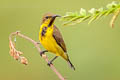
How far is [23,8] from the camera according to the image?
8.48m

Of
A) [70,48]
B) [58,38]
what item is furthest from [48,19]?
[70,48]

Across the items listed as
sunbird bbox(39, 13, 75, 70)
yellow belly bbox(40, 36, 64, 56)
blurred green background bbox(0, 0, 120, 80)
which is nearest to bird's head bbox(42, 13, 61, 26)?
sunbird bbox(39, 13, 75, 70)

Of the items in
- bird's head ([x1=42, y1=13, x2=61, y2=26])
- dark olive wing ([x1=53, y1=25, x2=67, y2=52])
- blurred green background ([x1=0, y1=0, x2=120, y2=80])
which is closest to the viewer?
bird's head ([x1=42, y1=13, x2=61, y2=26])

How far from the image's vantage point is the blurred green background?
5.29m

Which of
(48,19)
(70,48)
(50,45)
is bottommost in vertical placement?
(50,45)

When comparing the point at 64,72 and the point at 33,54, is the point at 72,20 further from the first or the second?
the point at 33,54

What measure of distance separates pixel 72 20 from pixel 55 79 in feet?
11.2

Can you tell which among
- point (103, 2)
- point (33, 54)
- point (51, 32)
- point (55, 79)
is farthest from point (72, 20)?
point (103, 2)

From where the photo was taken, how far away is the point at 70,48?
6688 millimetres

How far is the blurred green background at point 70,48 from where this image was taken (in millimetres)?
5293

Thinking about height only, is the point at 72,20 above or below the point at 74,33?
below

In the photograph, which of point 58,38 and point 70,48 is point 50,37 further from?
point 70,48

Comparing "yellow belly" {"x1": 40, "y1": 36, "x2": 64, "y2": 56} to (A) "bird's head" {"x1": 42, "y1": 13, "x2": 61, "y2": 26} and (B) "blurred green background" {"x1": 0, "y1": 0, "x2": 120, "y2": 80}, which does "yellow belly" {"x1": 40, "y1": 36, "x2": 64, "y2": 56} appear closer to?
(A) "bird's head" {"x1": 42, "y1": 13, "x2": 61, "y2": 26}

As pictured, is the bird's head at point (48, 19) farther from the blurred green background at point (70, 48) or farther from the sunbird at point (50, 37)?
the blurred green background at point (70, 48)
